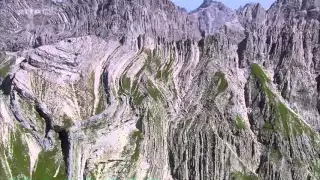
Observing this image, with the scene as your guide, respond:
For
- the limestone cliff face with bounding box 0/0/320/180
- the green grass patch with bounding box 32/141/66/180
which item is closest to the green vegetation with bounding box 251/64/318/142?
the limestone cliff face with bounding box 0/0/320/180

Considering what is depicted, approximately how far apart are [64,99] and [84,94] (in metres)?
7.22

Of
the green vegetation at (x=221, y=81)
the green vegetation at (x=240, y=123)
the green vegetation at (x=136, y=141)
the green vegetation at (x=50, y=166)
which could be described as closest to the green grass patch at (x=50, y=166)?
the green vegetation at (x=50, y=166)

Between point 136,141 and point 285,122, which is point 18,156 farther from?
point 285,122

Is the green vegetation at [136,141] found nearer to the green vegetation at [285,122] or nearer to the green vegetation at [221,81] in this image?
Result: the green vegetation at [221,81]

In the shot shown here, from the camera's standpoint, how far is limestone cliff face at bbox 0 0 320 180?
143500mm

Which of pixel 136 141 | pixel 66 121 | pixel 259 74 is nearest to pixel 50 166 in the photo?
pixel 66 121

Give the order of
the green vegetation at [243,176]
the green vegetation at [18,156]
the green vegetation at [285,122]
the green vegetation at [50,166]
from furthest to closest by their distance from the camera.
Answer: the green vegetation at [285,122], the green vegetation at [243,176], the green vegetation at [50,166], the green vegetation at [18,156]

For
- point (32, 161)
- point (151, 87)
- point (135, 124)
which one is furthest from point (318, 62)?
point (32, 161)

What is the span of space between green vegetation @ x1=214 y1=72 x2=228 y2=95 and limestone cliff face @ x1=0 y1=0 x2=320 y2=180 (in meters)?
0.40

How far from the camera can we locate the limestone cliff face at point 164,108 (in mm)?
143500

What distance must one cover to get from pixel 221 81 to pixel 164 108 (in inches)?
837

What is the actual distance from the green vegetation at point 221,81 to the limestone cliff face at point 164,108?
0.40m

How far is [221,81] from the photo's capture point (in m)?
175

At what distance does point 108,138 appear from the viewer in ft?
481
